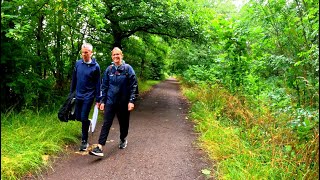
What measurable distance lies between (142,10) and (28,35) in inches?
Answer: 152

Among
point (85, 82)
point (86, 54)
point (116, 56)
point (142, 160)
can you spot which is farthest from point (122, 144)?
point (86, 54)

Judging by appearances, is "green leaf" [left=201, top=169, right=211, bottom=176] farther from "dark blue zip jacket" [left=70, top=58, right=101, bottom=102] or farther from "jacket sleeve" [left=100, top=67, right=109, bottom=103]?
"dark blue zip jacket" [left=70, top=58, right=101, bottom=102]

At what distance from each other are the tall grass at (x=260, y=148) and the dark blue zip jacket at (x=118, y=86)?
2021 millimetres

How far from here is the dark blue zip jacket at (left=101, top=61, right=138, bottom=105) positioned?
16.5ft

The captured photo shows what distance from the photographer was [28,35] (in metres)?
6.73

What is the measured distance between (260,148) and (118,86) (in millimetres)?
2857

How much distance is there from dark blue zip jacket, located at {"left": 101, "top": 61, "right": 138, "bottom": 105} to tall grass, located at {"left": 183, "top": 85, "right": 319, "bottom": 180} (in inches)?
79.6

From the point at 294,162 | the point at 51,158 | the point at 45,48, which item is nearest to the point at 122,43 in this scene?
the point at 45,48

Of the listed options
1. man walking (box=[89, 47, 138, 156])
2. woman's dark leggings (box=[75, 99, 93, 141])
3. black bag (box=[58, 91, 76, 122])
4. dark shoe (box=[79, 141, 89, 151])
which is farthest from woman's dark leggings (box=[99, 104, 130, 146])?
black bag (box=[58, 91, 76, 122])

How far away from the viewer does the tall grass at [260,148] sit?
12.3 feet

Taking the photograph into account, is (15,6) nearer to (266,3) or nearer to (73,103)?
(73,103)

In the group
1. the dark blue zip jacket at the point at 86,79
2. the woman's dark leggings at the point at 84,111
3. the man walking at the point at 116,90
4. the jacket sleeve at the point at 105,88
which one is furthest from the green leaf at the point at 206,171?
the dark blue zip jacket at the point at 86,79

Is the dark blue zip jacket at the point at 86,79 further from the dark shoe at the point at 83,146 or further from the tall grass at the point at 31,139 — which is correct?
the tall grass at the point at 31,139

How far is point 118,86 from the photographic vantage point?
5035mm
